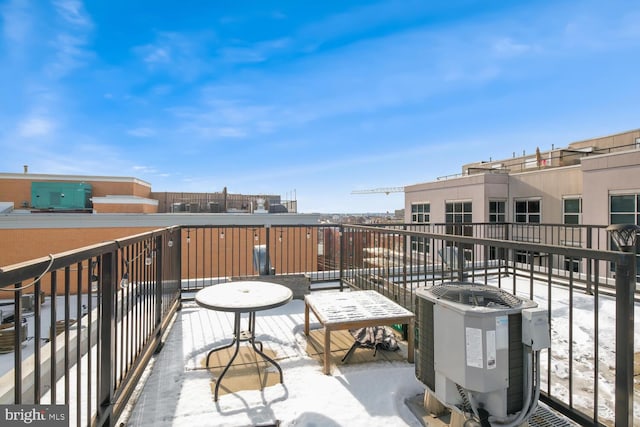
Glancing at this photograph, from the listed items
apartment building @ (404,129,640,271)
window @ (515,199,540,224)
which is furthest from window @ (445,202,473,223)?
window @ (515,199,540,224)

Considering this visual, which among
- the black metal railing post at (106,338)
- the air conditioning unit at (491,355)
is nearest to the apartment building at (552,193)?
the air conditioning unit at (491,355)

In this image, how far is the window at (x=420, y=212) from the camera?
17.7 m

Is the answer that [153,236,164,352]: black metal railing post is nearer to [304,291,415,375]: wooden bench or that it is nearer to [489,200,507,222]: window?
[304,291,415,375]: wooden bench

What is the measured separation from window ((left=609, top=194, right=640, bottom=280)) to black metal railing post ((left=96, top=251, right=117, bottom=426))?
1270 cm

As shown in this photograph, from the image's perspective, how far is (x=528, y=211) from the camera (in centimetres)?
1398

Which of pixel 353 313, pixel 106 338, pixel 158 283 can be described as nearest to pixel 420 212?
pixel 353 313

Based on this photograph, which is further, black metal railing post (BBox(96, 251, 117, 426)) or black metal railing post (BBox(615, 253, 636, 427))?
black metal railing post (BBox(96, 251, 117, 426))

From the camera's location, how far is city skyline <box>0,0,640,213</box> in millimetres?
7316

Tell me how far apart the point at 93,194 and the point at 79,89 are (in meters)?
7.21

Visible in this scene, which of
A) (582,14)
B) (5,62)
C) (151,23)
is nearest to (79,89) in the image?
(5,62)

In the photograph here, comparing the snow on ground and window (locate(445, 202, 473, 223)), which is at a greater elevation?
window (locate(445, 202, 473, 223))

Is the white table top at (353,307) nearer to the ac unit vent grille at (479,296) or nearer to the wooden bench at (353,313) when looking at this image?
the wooden bench at (353,313)

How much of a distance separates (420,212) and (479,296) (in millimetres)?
17424

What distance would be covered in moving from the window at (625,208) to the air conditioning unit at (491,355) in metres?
11.0
